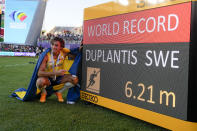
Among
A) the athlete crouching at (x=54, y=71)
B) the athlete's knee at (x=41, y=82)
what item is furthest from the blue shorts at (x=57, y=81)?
the athlete's knee at (x=41, y=82)

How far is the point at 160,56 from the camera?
2.86 m

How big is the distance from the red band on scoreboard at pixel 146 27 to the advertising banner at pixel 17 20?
92.7 feet

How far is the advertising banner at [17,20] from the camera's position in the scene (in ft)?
97.8

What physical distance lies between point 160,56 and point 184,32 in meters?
0.44

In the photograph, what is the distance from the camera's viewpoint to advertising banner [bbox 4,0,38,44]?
2980 cm

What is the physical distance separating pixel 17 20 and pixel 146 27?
29.9 meters

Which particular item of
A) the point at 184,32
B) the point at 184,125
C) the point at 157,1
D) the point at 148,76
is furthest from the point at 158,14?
the point at 184,125

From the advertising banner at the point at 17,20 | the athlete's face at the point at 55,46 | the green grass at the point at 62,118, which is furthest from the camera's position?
the advertising banner at the point at 17,20

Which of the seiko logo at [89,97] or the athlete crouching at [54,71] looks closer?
the seiko logo at [89,97]

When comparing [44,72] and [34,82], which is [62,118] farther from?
[34,82]

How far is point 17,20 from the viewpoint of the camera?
30.2 meters

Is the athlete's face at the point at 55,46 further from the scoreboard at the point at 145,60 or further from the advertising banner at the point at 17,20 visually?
the advertising banner at the point at 17,20

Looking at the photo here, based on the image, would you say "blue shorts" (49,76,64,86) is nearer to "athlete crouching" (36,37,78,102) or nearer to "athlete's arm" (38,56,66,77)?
"athlete crouching" (36,37,78,102)

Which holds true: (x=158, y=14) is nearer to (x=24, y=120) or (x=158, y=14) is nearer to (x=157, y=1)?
(x=157, y=1)
